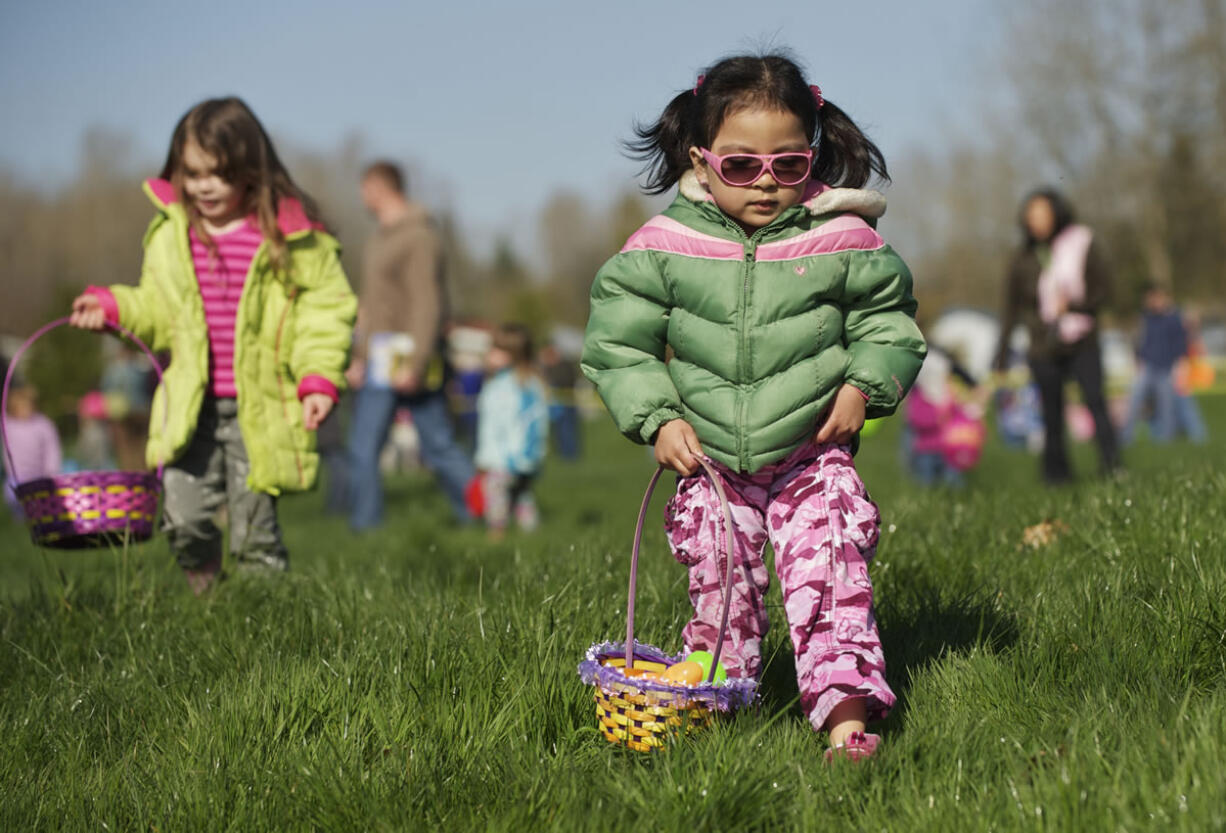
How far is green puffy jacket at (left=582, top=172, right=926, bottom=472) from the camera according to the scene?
2947 millimetres

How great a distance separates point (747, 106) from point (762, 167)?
158mm

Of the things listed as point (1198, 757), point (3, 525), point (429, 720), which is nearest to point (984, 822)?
point (1198, 757)

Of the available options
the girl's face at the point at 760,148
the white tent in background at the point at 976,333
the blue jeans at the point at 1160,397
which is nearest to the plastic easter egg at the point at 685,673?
the girl's face at the point at 760,148

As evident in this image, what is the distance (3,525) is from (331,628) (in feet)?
37.4

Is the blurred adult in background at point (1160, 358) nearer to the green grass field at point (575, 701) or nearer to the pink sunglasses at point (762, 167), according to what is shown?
the green grass field at point (575, 701)

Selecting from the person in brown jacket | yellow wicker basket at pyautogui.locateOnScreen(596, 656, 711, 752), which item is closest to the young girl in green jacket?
yellow wicker basket at pyautogui.locateOnScreen(596, 656, 711, 752)

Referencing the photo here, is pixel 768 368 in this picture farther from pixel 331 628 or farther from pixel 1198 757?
pixel 331 628

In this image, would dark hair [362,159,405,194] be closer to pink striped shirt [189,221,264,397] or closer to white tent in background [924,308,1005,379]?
pink striped shirt [189,221,264,397]

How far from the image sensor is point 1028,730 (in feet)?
8.87

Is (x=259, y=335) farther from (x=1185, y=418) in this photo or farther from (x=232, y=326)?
(x=1185, y=418)

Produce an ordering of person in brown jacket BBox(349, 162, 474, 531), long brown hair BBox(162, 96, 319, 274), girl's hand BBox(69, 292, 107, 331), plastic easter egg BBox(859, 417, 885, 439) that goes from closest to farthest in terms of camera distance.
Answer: plastic easter egg BBox(859, 417, 885, 439), girl's hand BBox(69, 292, 107, 331), long brown hair BBox(162, 96, 319, 274), person in brown jacket BBox(349, 162, 474, 531)

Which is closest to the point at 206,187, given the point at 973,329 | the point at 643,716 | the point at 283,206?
the point at 283,206

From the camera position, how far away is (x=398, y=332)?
9062 millimetres

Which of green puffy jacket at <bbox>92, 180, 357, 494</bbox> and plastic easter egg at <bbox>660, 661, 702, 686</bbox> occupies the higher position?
green puffy jacket at <bbox>92, 180, 357, 494</bbox>
